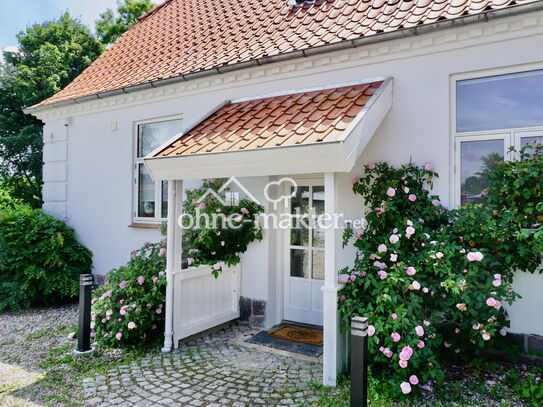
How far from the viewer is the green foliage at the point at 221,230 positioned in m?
5.54

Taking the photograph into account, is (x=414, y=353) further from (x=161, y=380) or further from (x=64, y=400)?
(x=64, y=400)

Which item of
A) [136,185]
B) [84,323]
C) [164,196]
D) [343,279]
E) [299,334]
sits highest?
[136,185]

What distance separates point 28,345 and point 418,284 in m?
4.93

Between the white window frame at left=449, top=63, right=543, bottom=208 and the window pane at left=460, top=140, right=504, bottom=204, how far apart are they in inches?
1.8

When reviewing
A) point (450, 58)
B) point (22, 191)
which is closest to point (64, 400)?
point (450, 58)

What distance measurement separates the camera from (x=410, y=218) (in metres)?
4.33

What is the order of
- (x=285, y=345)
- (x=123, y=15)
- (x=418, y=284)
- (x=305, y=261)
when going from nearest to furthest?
1. (x=418, y=284)
2. (x=285, y=345)
3. (x=305, y=261)
4. (x=123, y=15)

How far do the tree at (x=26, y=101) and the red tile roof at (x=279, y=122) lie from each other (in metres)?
11.3

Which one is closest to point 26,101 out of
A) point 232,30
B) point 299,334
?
point 232,30

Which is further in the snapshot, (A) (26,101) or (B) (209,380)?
(A) (26,101)

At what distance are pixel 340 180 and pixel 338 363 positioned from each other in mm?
2113

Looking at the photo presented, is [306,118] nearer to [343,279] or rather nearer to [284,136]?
[284,136]

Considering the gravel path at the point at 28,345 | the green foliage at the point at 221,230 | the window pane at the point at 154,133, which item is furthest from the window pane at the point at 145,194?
the gravel path at the point at 28,345

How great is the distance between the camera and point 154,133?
7324 millimetres
